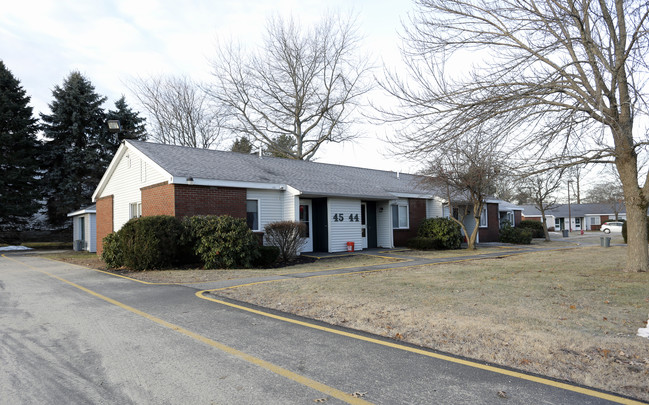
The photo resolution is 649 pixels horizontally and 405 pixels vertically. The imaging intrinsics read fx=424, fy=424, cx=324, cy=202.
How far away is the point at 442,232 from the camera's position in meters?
20.9

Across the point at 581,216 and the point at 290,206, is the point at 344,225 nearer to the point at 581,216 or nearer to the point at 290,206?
the point at 290,206

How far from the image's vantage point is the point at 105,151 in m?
36.6

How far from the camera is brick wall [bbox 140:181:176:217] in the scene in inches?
584

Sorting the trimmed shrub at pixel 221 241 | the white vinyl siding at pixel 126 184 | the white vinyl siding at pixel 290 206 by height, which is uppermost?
the white vinyl siding at pixel 126 184

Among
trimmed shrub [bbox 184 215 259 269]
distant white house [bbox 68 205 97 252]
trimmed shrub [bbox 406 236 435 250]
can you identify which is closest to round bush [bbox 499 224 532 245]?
trimmed shrub [bbox 406 236 435 250]

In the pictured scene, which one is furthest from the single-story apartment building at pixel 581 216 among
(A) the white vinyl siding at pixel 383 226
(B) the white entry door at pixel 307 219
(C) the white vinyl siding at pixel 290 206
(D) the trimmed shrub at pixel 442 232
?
(C) the white vinyl siding at pixel 290 206

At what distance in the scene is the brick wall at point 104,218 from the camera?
2119 centimetres

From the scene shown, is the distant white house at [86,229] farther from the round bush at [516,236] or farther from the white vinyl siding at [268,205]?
the round bush at [516,236]

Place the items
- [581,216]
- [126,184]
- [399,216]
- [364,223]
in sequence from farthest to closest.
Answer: [581,216]
[399,216]
[364,223]
[126,184]

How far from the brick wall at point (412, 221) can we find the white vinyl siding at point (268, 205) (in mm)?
7008

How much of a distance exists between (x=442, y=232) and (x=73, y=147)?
3183cm

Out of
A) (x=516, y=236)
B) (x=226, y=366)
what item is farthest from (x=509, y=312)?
(x=516, y=236)

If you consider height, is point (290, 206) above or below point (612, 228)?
above

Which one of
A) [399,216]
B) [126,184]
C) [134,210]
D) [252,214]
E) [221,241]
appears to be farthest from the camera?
[399,216]
